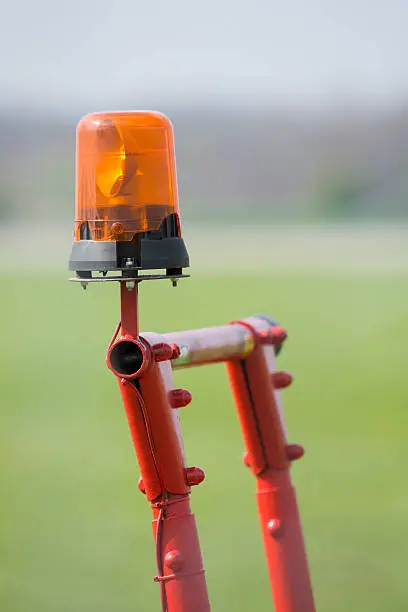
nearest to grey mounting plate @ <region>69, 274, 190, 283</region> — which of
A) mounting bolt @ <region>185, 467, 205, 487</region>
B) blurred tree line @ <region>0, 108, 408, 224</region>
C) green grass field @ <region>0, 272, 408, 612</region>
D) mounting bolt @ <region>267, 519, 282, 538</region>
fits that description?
mounting bolt @ <region>185, 467, 205, 487</region>

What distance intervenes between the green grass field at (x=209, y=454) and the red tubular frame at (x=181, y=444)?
4.27 feet

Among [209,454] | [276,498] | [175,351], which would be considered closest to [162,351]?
[175,351]

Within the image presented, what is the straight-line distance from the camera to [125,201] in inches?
68.6

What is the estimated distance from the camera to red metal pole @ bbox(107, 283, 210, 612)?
1.78 meters

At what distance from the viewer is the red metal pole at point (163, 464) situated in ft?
5.84

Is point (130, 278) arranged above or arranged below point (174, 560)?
above

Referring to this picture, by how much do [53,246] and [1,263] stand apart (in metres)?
0.66

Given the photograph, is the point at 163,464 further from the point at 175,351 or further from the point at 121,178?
the point at 121,178

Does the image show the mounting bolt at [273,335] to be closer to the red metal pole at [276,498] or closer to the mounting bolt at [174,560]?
the red metal pole at [276,498]

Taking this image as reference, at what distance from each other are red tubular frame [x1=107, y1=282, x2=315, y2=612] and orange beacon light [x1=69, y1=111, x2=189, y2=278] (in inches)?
3.0

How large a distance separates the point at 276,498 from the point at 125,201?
30.7 inches

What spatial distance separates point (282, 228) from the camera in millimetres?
16438

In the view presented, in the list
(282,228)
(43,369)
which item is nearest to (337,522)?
(43,369)

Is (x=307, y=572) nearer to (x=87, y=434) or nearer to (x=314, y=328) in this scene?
(x=87, y=434)
